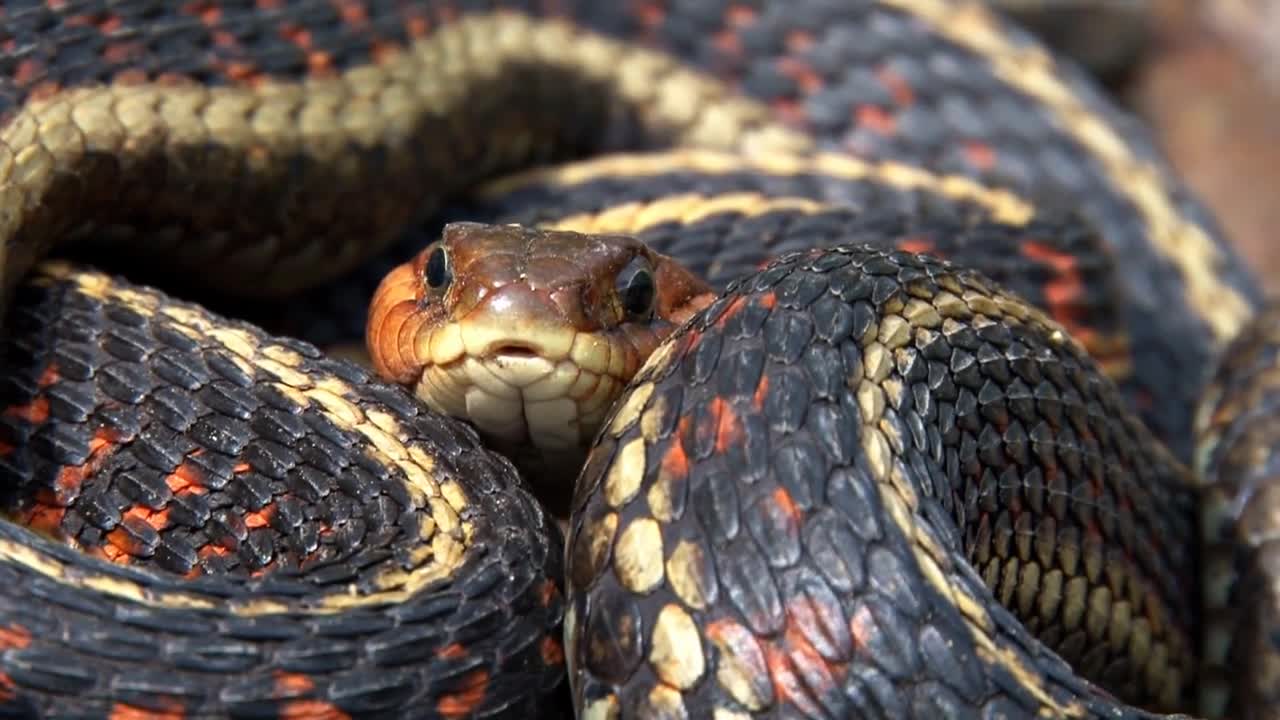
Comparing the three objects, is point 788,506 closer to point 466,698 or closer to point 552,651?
point 552,651

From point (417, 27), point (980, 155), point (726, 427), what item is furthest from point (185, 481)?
point (980, 155)

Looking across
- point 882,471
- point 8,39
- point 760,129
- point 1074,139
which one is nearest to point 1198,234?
point 1074,139

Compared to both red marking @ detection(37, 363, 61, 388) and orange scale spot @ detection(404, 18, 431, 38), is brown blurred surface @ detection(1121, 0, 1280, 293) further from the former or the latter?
red marking @ detection(37, 363, 61, 388)

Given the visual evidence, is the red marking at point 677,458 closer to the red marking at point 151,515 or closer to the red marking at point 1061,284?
the red marking at point 151,515

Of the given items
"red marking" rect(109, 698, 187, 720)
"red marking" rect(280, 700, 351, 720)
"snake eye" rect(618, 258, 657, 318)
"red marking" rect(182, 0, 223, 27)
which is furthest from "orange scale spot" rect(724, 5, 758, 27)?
"red marking" rect(109, 698, 187, 720)

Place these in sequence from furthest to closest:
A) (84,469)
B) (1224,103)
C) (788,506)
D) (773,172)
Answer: (1224,103) → (773,172) → (84,469) → (788,506)

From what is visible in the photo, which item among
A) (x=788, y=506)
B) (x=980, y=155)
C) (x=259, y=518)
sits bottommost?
(x=259, y=518)
